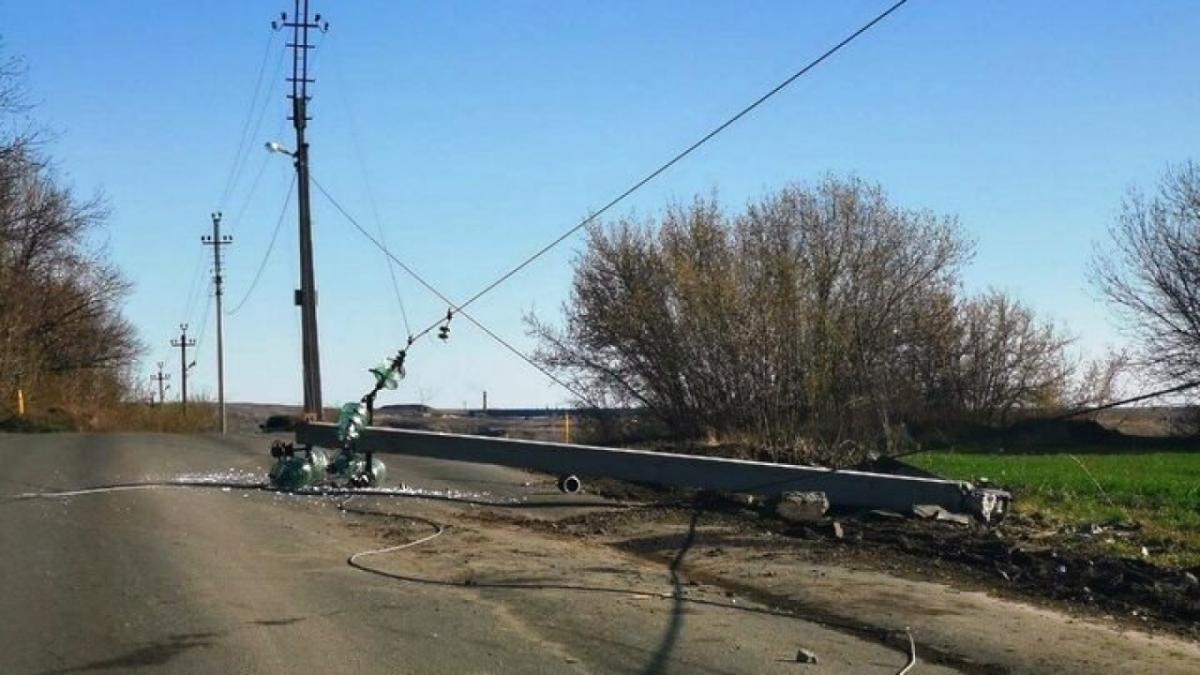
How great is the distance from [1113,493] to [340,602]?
12.4 m

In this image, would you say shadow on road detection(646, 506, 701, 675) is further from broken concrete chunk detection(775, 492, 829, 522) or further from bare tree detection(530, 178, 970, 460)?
bare tree detection(530, 178, 970, 460)

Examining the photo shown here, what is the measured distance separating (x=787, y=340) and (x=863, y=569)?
20.2 meters

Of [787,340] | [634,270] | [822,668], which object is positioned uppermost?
[634,270]

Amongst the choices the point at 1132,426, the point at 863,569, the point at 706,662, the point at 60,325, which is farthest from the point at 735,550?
→ the point at 60,325

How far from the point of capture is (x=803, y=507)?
16.2 metres

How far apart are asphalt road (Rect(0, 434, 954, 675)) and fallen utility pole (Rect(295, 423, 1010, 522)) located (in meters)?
1.94

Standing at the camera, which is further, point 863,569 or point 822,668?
point 863,569

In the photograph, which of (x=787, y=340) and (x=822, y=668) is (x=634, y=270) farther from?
(x=822, y=668)

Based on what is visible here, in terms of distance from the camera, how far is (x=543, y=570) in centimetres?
1255

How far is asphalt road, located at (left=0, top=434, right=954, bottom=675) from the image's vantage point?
8.73 metres

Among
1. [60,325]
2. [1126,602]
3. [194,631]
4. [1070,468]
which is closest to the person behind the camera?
[194,631]

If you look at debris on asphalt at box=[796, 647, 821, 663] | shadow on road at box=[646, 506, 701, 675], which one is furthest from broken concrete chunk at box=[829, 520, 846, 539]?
debris on asphalt at box=[796, 647, 821, 663]

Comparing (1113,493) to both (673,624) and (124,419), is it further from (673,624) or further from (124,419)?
(124,419)

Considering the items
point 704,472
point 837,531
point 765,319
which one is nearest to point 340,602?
point 837,531
